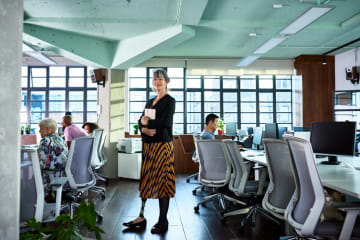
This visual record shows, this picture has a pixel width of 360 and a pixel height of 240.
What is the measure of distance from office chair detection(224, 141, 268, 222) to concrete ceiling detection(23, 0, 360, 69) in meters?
2.35

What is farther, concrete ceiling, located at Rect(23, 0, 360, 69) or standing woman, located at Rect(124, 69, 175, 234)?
concrete ceiling, located at Rect(23, 0, 360, 69)

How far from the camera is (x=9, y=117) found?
111 centimetres

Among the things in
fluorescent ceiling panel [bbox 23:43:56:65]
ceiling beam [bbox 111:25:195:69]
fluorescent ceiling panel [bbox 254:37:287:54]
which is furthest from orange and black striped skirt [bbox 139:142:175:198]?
fluorescent ceiling panel [bbox 23:43:56:65]

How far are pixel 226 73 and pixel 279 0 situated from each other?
13.0 feet

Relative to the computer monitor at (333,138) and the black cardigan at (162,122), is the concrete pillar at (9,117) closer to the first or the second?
the black cardigan at (162,122)

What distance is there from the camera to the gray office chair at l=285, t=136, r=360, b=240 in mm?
1662

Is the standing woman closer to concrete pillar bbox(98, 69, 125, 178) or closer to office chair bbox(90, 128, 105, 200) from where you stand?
office chair bbox(90, 128, 105, 200)

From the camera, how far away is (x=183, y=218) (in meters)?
3.47

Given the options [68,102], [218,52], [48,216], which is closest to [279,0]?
[218,52]

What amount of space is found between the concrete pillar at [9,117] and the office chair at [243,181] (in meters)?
2.41

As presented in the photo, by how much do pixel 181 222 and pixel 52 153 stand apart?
5.41ft

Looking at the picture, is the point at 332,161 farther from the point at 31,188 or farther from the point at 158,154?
the point at 31,188

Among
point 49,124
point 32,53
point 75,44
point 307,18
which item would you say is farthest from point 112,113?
point 307,18

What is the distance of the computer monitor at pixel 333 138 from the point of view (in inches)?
116
